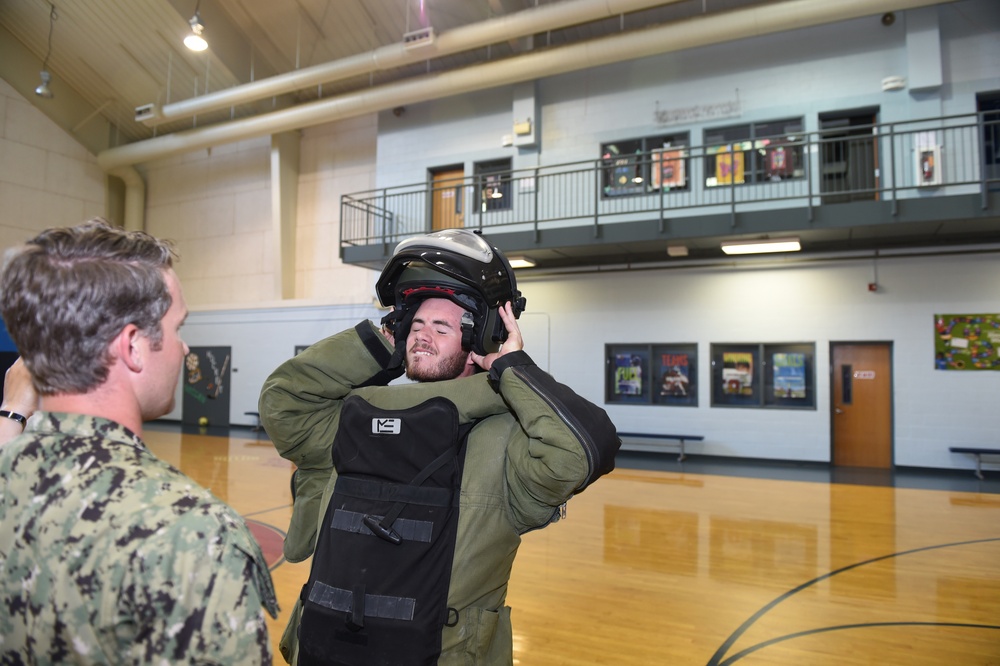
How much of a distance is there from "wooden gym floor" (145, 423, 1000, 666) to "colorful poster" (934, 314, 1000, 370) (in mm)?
1764

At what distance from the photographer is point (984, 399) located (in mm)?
9023

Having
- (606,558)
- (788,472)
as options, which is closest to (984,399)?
(788,472)

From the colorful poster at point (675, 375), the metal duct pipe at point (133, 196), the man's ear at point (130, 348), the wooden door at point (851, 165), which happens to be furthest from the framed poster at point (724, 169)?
the metal duct pipe at point (133, 196)

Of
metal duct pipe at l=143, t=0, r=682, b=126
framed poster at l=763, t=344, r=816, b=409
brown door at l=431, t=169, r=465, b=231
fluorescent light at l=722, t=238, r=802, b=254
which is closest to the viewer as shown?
fluorescent light at l=722, t=238, r=802, b=254

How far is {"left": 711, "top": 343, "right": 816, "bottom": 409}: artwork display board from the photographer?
32.9ft

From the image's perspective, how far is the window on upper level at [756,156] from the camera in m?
9.73

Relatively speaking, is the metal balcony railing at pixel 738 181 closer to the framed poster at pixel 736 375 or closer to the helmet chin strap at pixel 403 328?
the framed poster at pixel 736 375

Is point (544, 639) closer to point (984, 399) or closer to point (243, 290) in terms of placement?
point (984, 399)

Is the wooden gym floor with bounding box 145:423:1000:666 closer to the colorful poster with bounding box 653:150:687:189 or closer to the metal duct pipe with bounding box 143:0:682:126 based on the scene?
the colorful poster with bounding box 653:150:687:189

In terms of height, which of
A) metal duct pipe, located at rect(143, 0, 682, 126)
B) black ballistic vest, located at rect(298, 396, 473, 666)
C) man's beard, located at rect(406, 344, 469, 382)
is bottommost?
black ballistic vest, located at rect(298, 396, 473, 666)

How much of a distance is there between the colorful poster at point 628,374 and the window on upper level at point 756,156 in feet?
10.8

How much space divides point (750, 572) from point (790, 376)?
6.17 m

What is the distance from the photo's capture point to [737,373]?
34.2 ft

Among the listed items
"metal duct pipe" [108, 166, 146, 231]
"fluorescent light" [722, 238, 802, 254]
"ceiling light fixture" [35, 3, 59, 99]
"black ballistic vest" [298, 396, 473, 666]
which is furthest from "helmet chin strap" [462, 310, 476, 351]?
"metal duct pipe" [108, 166, 146, 231]
